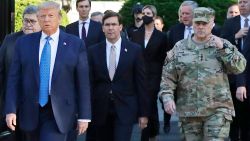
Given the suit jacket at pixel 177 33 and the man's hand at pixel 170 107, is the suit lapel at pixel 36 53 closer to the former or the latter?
the man's hand at pixel 170 107

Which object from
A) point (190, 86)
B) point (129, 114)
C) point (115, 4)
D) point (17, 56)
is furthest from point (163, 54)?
point (115, 4)

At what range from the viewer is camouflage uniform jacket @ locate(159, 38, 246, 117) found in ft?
23.6

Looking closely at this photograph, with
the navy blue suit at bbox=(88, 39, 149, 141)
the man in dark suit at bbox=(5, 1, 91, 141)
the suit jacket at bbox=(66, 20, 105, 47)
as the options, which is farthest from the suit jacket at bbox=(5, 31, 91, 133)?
the suit jacket at bbox=(66, 20, 105, 47)

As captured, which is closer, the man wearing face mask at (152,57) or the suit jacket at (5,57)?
the suit jacket at (5,57)

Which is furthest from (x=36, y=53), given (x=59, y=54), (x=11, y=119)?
(x=11, y=119)

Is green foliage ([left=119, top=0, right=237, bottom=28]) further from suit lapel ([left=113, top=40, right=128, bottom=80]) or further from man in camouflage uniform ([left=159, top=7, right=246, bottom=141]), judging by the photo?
man in camouflage uniform ([left=159, top=7, right=246, bottom=141])

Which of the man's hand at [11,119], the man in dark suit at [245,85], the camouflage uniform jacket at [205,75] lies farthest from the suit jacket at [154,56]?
the man's hand at [11,119]

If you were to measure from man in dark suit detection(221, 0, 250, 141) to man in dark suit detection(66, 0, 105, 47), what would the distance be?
1932 millimetres

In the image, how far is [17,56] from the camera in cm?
699

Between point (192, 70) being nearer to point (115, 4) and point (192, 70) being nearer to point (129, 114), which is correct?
point (129, 114)

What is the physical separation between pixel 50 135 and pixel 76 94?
513 millimetres

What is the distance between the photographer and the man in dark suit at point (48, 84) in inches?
269

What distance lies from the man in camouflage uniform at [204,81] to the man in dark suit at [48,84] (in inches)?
38.3

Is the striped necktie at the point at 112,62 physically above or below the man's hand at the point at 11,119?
above
